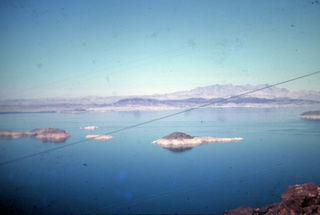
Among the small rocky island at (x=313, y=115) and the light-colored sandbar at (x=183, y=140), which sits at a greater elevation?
the small rocky island at (x=313, y=115)

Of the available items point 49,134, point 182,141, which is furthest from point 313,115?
point 49,134

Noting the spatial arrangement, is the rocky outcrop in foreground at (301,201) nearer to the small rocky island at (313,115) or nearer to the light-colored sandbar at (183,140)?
the light-colored sandbar at (183,140)

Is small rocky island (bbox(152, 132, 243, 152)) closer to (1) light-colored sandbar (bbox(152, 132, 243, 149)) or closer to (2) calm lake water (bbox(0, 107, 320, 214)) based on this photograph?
(1) light-colored sandbar (bbox(152, 132, 243, 149))

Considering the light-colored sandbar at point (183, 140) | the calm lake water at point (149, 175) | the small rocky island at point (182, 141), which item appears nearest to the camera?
the calm lake water at point (149, 175)

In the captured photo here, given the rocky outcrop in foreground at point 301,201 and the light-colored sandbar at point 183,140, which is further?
the light-colored sandbar at point 183,140

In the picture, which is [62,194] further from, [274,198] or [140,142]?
[140,142]

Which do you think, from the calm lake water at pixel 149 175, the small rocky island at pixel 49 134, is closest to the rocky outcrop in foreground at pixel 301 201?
the calm lake water at pixel 149 175
